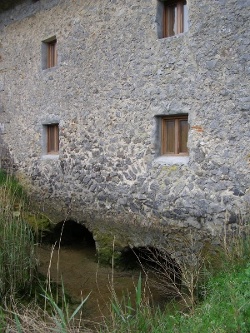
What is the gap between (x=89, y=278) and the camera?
19.3ft

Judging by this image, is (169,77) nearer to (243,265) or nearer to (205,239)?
(205,239)

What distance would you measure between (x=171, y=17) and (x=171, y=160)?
6.63 ft

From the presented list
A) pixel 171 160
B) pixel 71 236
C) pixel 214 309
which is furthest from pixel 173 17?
pixel 71 236

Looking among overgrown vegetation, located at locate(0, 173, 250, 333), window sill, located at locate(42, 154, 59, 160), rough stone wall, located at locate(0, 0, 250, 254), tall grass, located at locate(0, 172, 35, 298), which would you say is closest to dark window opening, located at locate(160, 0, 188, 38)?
rough stone wall, located at locate(0, 0, 250, 254)

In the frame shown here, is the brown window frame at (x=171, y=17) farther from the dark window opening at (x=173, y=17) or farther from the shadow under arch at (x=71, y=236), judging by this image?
the shadow under arch at (x=71, y=236)

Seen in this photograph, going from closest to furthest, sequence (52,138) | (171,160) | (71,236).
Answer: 1. (171,160)
2. (71,236)
3. (52,138)

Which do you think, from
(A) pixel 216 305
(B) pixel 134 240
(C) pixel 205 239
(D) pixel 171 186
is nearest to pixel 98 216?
(B) pixel 134 240

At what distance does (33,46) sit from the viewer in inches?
323

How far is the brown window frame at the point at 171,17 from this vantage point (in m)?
5.61

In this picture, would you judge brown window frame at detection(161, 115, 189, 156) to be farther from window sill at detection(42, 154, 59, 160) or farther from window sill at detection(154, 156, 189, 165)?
window sill at detection(42, 154, 59, 160)

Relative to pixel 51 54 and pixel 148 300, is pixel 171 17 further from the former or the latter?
pixel 148 300

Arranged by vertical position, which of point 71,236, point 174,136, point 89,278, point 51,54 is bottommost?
point 89,278

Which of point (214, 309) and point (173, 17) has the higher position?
point (173, 17)

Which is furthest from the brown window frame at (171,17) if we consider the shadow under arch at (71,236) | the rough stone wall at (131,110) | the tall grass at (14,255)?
the shadow under arch at (71,236)
